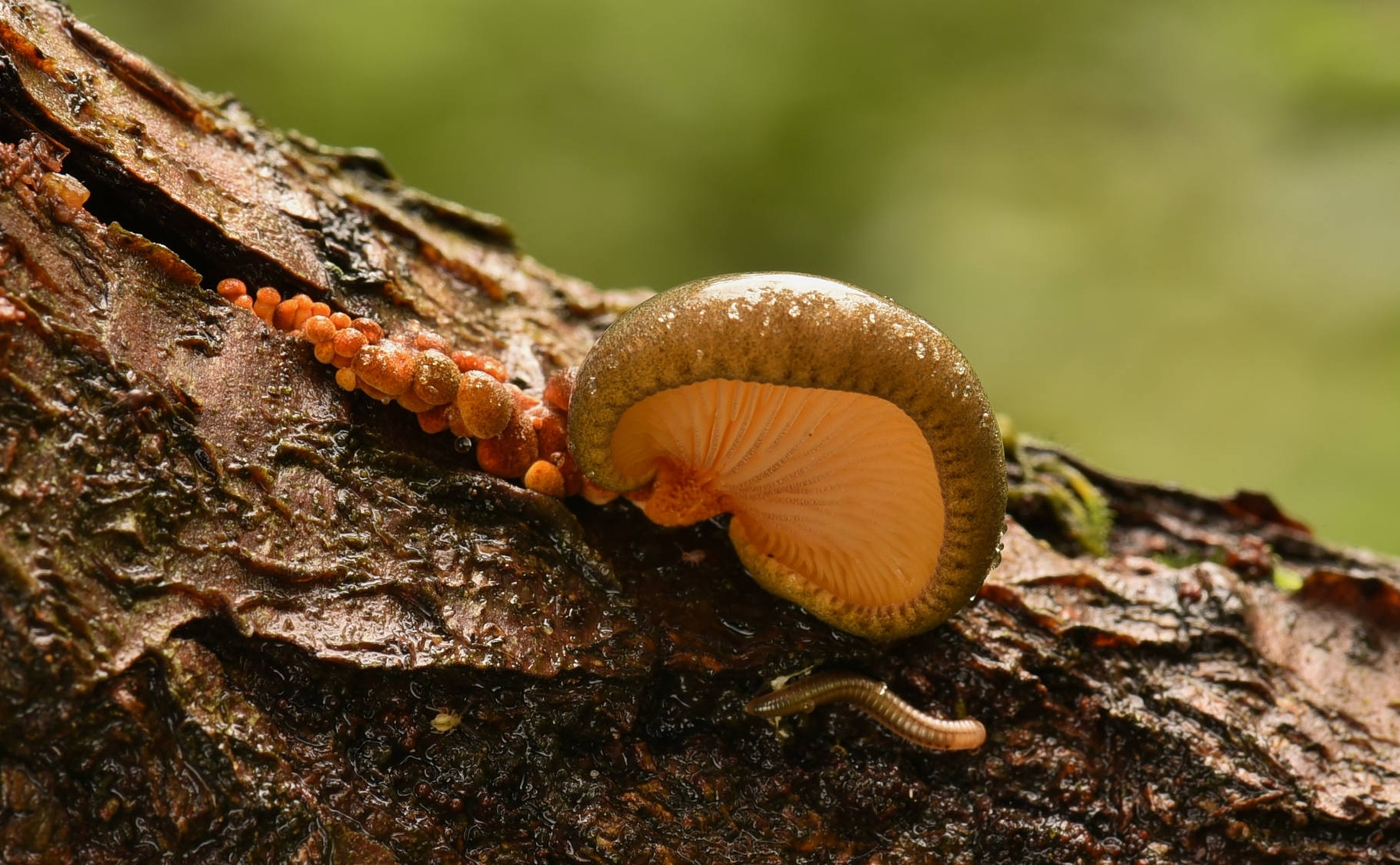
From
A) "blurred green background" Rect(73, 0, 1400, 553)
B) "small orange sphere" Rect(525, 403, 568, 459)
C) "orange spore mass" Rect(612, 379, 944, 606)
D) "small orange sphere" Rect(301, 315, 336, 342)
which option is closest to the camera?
"orange spore mass" Rect(612, 379, 944, 606)

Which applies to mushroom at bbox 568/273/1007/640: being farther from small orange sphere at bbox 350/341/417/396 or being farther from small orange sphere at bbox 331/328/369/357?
small orange sphere at bbox 331/328/369/357

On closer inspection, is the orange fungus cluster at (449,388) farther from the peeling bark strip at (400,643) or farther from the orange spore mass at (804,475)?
the orange spore mass at (804,475)

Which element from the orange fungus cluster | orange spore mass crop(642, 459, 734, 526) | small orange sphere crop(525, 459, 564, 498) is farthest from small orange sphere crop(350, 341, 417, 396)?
orange spore mass crop(642, 459, 734, 526)

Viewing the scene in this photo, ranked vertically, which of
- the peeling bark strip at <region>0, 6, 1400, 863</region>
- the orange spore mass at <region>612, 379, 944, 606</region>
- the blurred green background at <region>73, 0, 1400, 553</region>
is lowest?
the peeling bark strip at <region>0, 6, 1400, 863</region>

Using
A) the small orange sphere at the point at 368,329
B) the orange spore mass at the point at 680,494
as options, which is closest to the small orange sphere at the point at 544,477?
the orange spore mass at the point at 680,494

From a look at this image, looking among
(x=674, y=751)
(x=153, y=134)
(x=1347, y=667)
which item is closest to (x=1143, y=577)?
(x=1347, y=667)

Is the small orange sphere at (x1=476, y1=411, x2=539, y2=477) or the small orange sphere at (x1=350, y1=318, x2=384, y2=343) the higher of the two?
the small orange sphere at (x1=350, y1=318, x2=384, y2=343)

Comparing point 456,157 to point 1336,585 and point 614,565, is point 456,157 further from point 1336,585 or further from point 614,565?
point 1336,585
